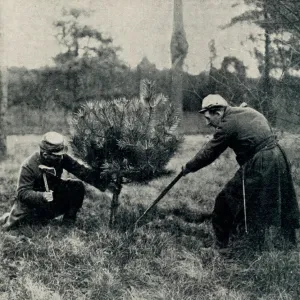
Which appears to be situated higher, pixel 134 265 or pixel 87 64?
pixel 87 64

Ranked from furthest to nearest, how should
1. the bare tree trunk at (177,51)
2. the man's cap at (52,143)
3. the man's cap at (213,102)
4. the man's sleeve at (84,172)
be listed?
the bare tree trunk at (177,51) < the man's sleeve at (84,172) < the man's cap at (52,143) < the man's cap at (213,102)

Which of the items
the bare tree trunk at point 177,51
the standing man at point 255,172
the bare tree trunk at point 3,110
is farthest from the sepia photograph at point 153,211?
the bare tree trunk at point 177,51

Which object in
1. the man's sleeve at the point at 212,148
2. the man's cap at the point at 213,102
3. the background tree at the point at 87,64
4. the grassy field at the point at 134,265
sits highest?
the background tree at the point at 87,64

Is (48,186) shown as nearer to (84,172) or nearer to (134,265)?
(84,172)

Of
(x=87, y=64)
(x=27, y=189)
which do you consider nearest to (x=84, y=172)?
(x=27, y=189)

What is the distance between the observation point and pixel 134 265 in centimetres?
343

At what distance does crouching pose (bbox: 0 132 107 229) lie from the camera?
4.02 meters

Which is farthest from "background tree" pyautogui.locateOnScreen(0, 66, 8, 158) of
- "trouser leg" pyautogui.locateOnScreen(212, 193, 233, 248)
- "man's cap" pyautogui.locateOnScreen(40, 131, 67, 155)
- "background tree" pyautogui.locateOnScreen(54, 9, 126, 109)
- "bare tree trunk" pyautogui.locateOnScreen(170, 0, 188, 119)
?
"trouser leg" pyautogui.locateOnScreen(212, 193, 233, 248)

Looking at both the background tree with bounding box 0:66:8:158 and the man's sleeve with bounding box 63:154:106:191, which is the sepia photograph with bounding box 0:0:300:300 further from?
the background tree with bounding box 0:66:8:158

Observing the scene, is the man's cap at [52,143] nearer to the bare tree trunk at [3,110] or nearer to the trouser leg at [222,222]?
the trouser leg at [222,222]

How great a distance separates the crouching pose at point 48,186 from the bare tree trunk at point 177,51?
229 inches

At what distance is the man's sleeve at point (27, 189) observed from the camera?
13.2 feet

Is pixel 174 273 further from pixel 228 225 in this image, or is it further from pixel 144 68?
pixel 144 68

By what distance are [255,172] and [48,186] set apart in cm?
216
